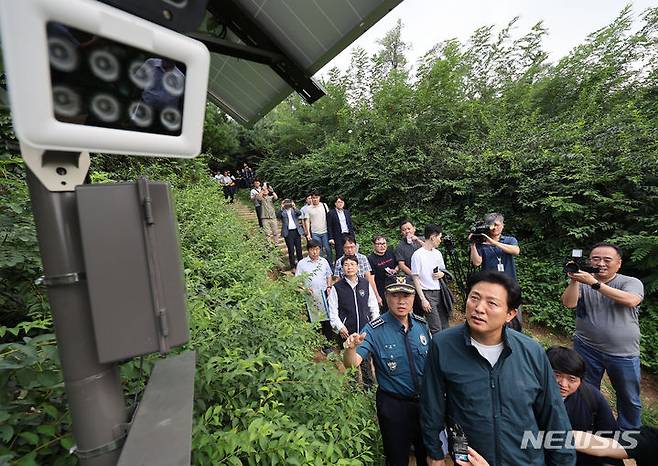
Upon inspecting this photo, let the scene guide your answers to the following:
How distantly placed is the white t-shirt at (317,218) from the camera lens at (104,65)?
622cm

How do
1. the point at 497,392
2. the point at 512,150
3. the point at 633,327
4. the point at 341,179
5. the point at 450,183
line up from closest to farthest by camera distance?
the point at 497,392 < the point at 633,327 < the point at 512,150 < the point at 450,183 < the point at 341,179

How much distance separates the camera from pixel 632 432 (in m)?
1.84

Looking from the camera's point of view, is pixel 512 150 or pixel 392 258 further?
pixel 512 150

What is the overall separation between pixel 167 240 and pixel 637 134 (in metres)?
8.41

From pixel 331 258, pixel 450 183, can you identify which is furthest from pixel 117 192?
pixel 450 183

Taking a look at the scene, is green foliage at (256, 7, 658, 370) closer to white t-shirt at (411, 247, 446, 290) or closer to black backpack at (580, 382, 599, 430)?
white t-shirt at (411, 247, 446, 290)

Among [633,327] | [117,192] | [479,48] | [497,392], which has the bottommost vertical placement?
[633,327]

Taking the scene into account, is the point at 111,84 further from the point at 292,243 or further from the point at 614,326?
the point at 292,243

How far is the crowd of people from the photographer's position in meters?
1.78

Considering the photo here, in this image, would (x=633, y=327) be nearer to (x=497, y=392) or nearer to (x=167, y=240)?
(x=497, y=392)

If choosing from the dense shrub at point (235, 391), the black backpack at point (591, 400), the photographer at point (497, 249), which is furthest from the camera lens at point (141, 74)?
the photographer at point (497, 249)

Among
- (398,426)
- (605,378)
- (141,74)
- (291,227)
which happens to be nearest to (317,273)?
(398,426)

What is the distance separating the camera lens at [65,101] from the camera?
1.93 feet

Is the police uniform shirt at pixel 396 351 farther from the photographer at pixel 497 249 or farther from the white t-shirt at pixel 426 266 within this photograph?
the photographer at pixel 497 249
